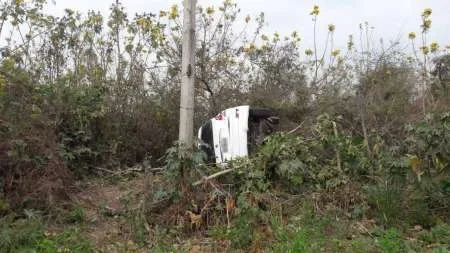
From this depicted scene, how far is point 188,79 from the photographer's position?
5031 mm

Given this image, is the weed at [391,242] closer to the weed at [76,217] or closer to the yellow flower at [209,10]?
Result: the weed at [76,217]

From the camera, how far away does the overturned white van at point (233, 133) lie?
20.5 ft

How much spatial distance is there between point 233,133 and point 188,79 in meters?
1.50


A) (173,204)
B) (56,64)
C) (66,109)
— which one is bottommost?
(173,204)

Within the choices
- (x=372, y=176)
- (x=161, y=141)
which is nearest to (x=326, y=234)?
(x=372, y=176)

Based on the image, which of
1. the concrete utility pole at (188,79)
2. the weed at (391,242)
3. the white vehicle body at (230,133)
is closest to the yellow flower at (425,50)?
the white vehicle body at (230,133)

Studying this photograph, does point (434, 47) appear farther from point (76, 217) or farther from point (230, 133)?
point (76, 217)

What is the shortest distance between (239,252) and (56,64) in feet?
15.3

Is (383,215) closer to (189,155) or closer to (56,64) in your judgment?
(189,155)

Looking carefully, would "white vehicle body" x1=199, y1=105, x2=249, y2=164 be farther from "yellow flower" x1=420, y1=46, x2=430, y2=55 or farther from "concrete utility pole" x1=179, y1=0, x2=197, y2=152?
"yellow flower" x1=420, y1=46, x2=430, y2=55

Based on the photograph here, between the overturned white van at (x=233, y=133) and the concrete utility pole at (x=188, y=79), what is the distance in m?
1.16

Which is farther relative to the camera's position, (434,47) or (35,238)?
(434,47)

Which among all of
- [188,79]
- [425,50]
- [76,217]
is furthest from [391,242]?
[425,50]

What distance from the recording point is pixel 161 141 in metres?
7.24
